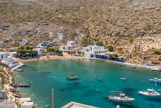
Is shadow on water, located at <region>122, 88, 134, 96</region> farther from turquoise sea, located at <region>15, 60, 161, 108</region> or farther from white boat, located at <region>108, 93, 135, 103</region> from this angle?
white boat, located at <region>108, 93, 135, 103</region>

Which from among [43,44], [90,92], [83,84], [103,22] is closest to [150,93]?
[90,92]

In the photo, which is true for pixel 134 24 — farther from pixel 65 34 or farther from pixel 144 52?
pixel 65 34

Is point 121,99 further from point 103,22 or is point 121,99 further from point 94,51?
point 103,22

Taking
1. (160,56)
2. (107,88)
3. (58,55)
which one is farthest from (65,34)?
(107,88)

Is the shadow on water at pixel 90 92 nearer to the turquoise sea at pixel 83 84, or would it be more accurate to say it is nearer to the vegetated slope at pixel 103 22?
the turquoise sea at pixel 83 84

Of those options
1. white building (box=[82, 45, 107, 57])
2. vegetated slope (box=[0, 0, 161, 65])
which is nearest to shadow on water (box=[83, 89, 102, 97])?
vegetated slope (box=[0, 0, 161, 65])
